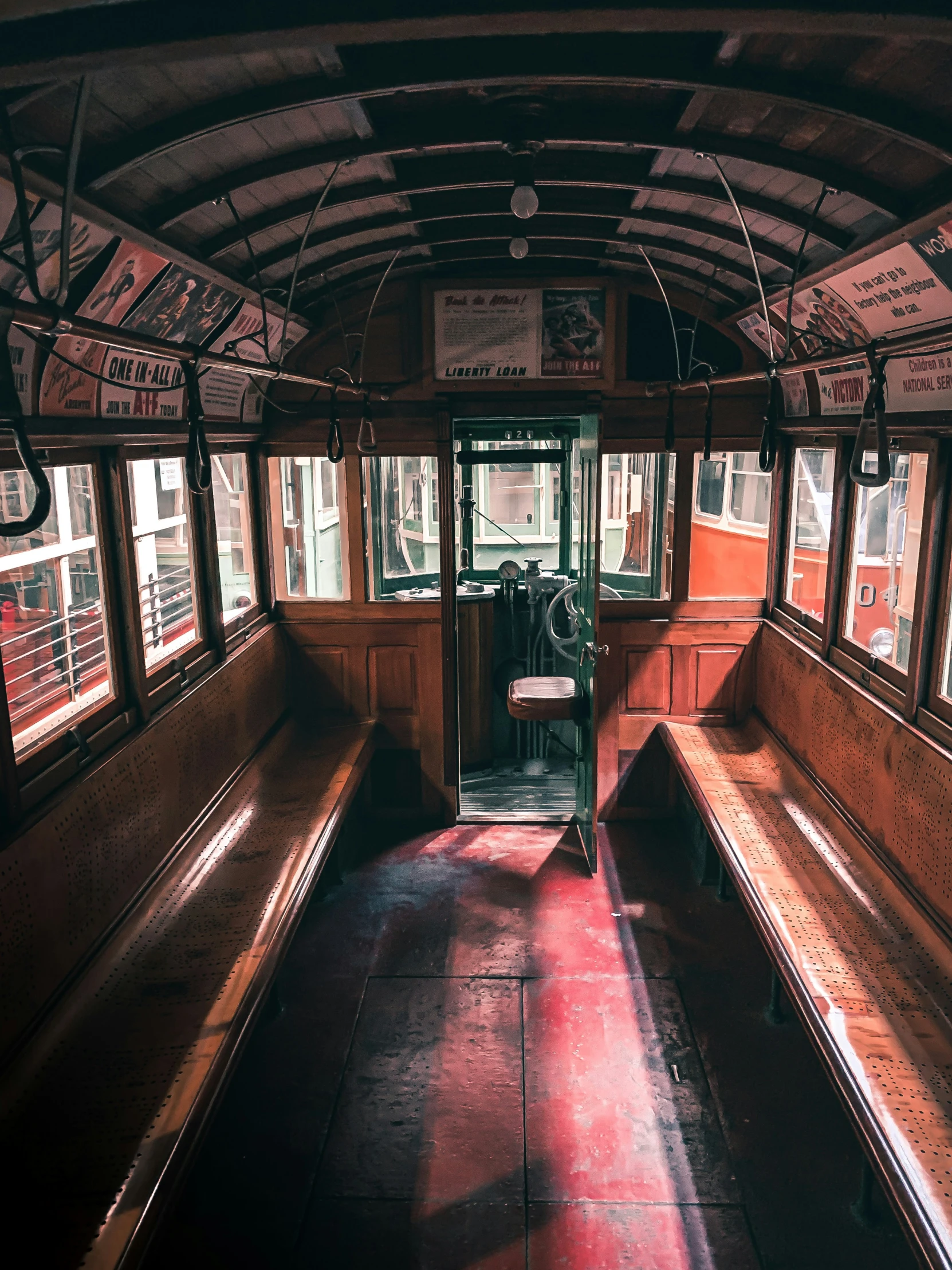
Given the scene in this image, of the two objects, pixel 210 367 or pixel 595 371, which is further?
pixel 595 371

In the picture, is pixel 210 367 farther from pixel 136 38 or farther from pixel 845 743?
pixel 845 743

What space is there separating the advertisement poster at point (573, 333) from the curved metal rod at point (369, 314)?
41.4 inches

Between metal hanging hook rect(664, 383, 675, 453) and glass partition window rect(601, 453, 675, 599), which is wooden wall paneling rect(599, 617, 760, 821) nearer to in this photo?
glass partition window rect(601, 453, 675, 599)

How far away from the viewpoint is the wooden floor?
118 inches

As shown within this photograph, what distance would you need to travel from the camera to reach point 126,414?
Result: 3.95 m

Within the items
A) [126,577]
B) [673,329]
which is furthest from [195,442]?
[673,329]

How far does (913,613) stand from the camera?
13.3 ft

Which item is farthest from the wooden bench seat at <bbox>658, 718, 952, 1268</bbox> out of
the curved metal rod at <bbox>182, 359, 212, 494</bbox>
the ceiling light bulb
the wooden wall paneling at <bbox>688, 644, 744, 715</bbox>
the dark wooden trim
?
the ceiling light bulb

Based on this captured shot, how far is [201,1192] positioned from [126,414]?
3.07 meters

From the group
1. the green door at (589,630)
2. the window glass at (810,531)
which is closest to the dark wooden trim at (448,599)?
the green door at (589,630)

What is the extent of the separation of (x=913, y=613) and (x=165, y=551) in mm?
3777

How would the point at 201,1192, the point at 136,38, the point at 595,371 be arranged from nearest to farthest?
the point at 136,38
the point at 201,1192
the point at 595,371

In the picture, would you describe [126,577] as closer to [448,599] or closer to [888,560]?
[448,599]

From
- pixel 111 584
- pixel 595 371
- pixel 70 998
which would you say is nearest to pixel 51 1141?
pixel 70 998
